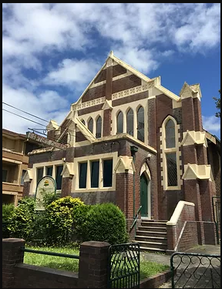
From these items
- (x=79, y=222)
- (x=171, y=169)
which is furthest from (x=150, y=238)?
(x=171, y=169)

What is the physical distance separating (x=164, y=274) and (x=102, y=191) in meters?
7.78


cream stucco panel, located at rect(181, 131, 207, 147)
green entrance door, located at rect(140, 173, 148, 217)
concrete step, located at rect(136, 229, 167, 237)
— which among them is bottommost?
concrete step, located at rect(136, 229, 167, 237)

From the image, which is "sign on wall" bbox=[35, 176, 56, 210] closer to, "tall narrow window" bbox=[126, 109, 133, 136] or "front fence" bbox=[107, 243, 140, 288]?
"tall narrow window" bbox=[126, 109, 133, 136]

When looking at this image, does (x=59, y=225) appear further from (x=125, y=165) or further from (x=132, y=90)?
(x=132, y=90)

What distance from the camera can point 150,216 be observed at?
52.3 feet

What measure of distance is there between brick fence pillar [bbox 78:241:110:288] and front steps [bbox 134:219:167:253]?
7183 millimetres

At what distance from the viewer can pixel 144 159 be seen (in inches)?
625

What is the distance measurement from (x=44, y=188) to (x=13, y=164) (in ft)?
56.0

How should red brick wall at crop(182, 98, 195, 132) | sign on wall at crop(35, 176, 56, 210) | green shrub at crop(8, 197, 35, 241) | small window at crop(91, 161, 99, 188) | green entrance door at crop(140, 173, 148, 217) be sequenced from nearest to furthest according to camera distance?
green shrub at crop(8, 197, 35, 241)
small window at crop(91, 161, 99, 188)
green entrance door at crop(140, 173, 148, 217)
red brick wall at crop(182, 98, 195, 132)
sign on wall at crop(35, 176, 56, 210)

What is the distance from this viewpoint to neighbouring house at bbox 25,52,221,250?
14.3m

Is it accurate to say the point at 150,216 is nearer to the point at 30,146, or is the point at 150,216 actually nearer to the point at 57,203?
the point at 57,203

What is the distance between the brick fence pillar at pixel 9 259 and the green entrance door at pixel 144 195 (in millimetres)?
9873

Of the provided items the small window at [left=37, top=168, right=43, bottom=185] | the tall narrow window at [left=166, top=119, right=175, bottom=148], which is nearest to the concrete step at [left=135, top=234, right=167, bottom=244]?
the tall narrow window at [left=166, top=119, right=175, bottom=148]

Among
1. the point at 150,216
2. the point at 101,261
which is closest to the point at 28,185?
the point at 150,216
